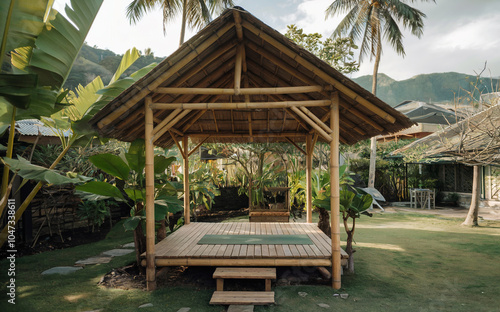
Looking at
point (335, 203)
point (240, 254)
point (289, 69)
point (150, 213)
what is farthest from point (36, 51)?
point (335, 203)

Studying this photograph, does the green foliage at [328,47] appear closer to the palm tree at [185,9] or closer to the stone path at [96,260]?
the palm tree at [185,9]

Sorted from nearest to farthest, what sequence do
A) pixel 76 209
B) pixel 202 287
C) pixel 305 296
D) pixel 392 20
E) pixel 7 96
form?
pixel 7 96 → pixel 305 296 → pixel 202 287 → pixel 76 209 → pixel 392 20

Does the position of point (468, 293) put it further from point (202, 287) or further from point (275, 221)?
point (275, 221)

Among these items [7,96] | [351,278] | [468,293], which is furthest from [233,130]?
[468,293]

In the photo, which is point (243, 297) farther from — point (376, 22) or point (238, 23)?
point (376, 22)

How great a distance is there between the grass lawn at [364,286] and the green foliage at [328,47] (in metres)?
8.31

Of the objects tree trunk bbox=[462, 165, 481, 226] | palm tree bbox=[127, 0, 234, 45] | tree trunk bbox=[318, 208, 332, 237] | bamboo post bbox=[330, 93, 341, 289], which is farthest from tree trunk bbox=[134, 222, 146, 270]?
palm tree bbox=[127, 0, 234, 45]

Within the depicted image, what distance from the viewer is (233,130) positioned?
7.09 meters

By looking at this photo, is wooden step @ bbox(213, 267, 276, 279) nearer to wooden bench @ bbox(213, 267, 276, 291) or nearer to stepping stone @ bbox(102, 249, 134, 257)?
wooden bench @ bbox(213, 267, 276, 291)

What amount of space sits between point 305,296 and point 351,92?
8.77 ft

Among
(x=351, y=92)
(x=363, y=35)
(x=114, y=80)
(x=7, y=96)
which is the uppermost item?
(x=363, y=35)

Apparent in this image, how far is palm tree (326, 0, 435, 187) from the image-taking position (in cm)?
1465

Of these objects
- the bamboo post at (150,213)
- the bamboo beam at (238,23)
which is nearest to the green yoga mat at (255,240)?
the bamboo post at (150,213)

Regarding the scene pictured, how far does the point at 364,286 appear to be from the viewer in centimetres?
400
